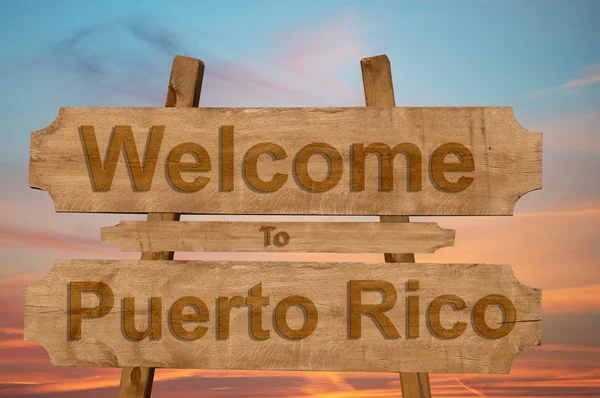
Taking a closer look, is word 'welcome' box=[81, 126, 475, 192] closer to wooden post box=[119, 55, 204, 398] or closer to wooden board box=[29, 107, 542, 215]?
wooden board box=[29, 107, 542, 215]

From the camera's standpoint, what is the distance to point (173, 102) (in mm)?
5137

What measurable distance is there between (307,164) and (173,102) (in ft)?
3.62

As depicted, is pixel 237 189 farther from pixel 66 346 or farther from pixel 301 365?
pixel 66 346

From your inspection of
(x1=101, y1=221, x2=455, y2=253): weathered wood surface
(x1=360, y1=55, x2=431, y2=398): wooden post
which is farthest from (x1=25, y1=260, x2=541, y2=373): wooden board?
(x1=360, y1=55, x2=431, y2=398): wooden post

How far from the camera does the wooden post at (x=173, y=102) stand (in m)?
4.90

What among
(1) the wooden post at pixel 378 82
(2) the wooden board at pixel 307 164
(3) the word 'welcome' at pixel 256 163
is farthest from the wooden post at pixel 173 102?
(1) the wooden post at pixel 378 82

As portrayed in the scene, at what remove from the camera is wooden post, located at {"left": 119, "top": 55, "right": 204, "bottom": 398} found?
193 inches

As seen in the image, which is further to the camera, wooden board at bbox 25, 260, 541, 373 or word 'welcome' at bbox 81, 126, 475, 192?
word 'welcome' at bbox 81, 126, 475, 192

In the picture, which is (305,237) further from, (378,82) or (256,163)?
(378,82)

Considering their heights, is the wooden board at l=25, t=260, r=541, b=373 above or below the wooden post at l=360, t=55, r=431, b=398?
below

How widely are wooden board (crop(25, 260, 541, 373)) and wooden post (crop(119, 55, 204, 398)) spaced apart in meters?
0.16

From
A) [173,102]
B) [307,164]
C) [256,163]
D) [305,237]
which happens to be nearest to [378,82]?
[307,164]

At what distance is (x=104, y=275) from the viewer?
16.0 ft

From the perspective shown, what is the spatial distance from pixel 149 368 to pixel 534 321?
8.62 feet
